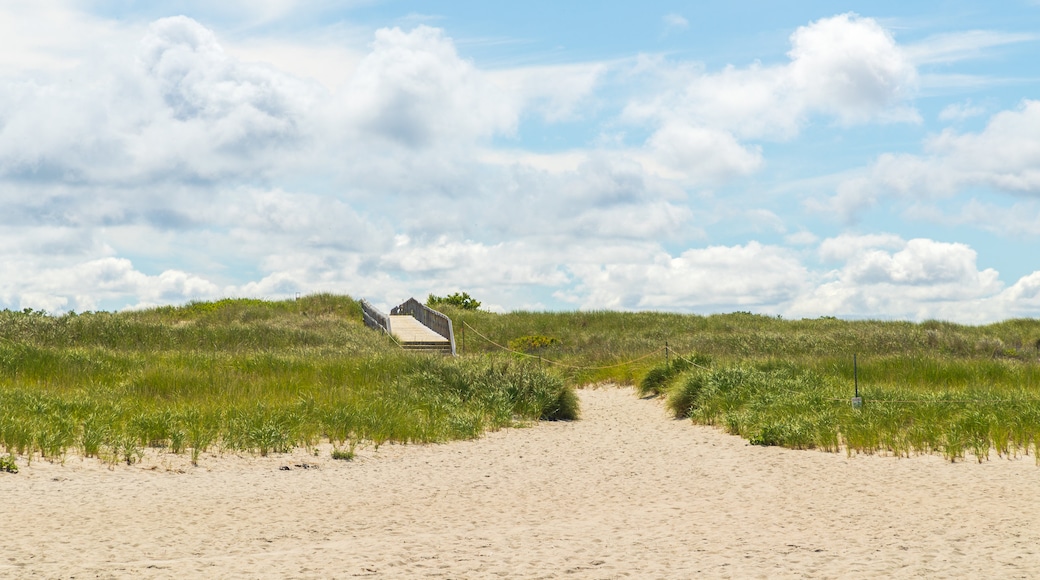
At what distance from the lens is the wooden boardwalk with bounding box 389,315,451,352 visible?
98.1 feet

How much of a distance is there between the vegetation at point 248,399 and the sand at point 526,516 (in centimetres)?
76

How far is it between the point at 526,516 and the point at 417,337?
2331 cm

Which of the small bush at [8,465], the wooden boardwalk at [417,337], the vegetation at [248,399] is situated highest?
the wooden boardwalk at [417,337]

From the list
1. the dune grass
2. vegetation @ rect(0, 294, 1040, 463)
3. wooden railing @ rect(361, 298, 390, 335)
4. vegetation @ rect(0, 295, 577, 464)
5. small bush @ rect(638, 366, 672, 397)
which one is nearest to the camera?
vegetation @ rect(0, 295, 577, 464)

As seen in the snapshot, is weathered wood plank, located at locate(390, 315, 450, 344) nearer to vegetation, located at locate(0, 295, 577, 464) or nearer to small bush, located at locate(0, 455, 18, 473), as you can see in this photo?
vegetation, located at locate(0, 295, 577, 464)

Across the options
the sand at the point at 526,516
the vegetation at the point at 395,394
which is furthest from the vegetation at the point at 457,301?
the sand at the point at 526,516

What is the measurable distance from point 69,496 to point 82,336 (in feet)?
65.3

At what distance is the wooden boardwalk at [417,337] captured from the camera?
29.9 metres

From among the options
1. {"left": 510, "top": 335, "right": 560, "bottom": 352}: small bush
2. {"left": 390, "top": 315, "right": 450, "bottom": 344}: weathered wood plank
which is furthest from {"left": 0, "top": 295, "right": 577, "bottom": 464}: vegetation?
{"left": 510, "top": 335, "right": 560, "bottom": 352}: small bush

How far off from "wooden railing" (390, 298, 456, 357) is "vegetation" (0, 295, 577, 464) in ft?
26.2

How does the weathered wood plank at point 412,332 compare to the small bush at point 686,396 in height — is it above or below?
above

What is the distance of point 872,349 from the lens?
32.5 metres

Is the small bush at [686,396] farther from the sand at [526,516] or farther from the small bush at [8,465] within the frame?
the small bush at [8,465]

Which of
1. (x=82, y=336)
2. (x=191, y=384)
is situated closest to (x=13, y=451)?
(x=191, y=384)
